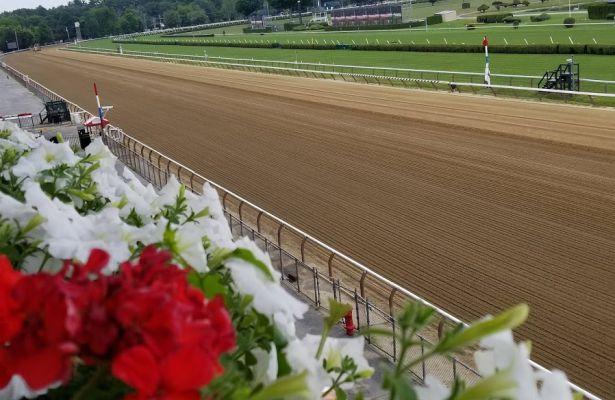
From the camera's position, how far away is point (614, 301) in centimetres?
748

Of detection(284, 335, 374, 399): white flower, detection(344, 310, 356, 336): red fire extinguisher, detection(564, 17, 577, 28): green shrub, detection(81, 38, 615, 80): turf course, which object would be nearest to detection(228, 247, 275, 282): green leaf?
detection(284, 335, 374, 399): white flower

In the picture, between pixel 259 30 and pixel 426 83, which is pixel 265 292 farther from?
pixel 259 30

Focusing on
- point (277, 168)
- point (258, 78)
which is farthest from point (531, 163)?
point (258, 78)

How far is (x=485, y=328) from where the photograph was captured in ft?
3.58

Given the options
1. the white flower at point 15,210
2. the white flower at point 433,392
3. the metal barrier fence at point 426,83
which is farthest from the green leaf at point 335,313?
the metal barrier fence at point 426,83

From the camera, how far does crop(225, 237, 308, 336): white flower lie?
133 cm

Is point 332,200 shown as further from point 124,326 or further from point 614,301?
point 124,326

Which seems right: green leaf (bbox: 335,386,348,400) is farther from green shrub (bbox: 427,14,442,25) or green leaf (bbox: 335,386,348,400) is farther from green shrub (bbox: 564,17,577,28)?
green shrub (bbox: 427,14,442,25)

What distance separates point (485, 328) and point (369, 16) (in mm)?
60347

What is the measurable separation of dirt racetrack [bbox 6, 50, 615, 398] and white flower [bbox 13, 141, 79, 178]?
503 cm

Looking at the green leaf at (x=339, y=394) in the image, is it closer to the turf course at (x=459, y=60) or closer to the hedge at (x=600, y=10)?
the turf course at (x=459, y=60)

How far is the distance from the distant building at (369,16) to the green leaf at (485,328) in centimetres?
5515

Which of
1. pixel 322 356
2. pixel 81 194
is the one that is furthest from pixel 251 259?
pixel 81 194

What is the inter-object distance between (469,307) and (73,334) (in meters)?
7.22
